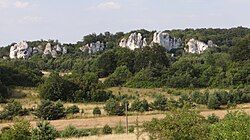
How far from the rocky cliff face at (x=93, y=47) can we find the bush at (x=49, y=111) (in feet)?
231

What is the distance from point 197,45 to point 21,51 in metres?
44.1

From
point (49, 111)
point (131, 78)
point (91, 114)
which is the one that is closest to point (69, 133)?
point (49, 111)

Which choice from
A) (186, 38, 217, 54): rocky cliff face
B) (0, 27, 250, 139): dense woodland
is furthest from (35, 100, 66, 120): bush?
(186, 38, 217, 54): rocky cliff face

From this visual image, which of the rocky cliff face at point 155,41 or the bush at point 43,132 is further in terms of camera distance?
the rocky cliff face at point 155,41

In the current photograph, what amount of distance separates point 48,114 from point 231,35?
8911cm

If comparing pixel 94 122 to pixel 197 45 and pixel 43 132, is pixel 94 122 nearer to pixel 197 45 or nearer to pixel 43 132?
pixel 43 132

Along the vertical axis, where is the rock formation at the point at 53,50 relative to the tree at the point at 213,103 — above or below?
above

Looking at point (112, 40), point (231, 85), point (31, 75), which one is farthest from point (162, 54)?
point (112, 40)

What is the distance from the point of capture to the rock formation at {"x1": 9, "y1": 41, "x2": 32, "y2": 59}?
122 m

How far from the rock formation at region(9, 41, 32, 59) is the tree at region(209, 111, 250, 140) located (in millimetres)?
102306

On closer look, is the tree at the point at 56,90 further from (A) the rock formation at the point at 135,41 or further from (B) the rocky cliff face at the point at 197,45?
(A) the rock formation at the point at 135,41

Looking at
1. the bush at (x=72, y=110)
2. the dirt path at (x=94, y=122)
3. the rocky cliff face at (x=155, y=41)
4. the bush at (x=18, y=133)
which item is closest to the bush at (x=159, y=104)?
the dirt path at (x=94, y=122)

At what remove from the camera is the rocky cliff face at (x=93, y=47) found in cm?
12314

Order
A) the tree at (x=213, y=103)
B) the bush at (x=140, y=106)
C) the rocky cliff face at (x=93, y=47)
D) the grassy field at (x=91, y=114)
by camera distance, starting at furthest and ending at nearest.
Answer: the rocky cliff face at (x=93, y=47)
the tree at (x=213, y=103)
the bush at (x=140, y=106)
the grassy field at (x=91, y=114)
